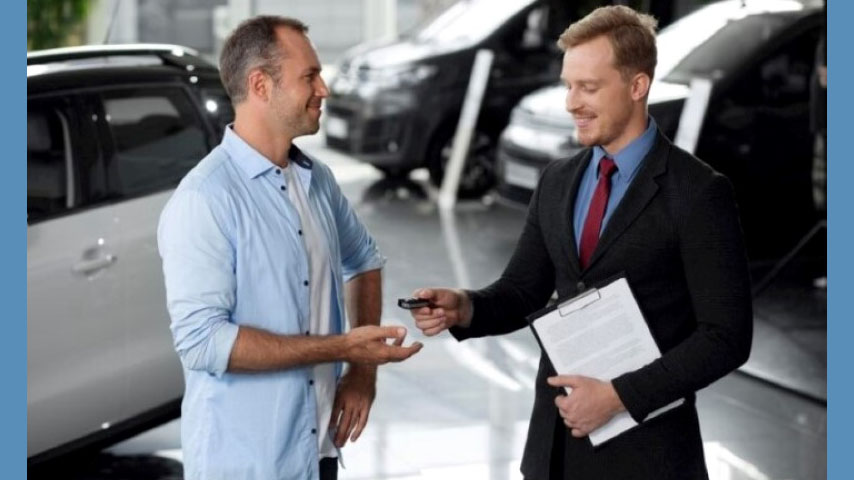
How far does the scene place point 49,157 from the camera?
5457mm

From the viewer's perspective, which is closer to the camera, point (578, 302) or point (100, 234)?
point (578, 302)

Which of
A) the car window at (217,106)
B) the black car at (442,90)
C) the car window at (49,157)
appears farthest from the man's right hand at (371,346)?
the black car at (442,90)

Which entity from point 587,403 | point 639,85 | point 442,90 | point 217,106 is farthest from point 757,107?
point 587,403

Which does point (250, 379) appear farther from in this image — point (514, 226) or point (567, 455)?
point (514, 226)

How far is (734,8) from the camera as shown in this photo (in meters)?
10.2

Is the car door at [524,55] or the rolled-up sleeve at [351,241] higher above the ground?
the rolled-up sleeve at [351,241]

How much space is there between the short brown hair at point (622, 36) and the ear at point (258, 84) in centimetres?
Answer: 60

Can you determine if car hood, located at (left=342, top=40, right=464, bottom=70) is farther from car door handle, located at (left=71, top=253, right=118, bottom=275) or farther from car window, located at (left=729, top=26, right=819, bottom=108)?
car door handle, located at (left=71, top=253, right=118, bottom=275)

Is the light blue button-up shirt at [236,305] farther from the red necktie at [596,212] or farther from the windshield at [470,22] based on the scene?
the windshield at [470,22]

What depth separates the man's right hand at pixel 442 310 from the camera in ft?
10.5

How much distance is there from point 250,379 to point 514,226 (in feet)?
28.1

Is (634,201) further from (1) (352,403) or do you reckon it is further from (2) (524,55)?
(2) (524,55)

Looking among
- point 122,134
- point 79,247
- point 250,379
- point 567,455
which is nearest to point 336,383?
point 250,379

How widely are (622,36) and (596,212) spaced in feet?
1.13
